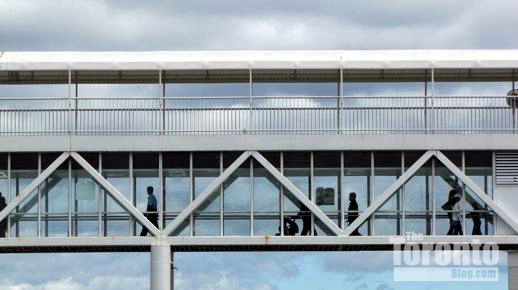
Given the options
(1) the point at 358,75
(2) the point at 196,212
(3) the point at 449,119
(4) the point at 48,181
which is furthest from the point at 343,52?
(4) the point at 48,181

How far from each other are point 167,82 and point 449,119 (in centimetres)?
1203

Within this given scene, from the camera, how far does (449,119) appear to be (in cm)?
5694

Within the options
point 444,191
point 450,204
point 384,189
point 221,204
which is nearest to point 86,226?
point 221,204

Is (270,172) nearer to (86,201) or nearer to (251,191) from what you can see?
(251,191)

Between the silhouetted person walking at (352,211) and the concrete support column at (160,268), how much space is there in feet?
25.0

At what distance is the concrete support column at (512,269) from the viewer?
57.0m

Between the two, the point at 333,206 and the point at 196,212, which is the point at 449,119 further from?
the point at 196,212

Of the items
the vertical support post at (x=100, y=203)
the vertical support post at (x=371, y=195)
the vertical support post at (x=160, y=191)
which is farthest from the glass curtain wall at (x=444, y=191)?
the vertical support post at (x=100, y=203)

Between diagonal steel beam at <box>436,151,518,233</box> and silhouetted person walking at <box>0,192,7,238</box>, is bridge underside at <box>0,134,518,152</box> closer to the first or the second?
diagonal steel beam at <box>436,151,518,233</box>

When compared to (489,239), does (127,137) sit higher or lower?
higher

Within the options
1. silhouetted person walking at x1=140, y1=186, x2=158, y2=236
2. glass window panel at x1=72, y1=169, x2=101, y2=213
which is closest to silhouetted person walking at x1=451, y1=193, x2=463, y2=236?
silhouetted person walking at x1=140, y1=186, x2=158, y2=236

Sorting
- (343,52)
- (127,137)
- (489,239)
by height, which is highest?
(343,52)

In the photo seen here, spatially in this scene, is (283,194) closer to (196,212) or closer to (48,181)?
(196,212)

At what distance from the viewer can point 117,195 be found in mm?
56719
